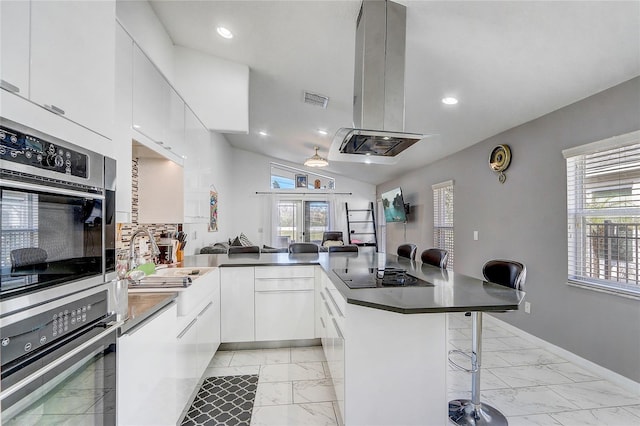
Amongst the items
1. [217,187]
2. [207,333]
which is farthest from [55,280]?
[217,187]

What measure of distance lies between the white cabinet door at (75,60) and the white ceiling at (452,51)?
1.64 meters

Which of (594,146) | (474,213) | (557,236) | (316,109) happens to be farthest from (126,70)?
(474,213)

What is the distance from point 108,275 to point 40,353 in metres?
0.34

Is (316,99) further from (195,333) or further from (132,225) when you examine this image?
(195,333)

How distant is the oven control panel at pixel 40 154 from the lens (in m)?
0.75

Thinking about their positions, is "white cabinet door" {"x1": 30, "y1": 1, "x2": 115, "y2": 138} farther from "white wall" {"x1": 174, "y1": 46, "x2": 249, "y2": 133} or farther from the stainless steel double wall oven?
"white wall" {"x1": 174, "y1": 46, "x2": 249, "y2": 133}

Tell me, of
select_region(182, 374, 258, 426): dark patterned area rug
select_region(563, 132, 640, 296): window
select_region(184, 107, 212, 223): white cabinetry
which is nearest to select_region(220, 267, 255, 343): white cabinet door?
select_region(182, 374, 258, 426): dark patterned area rug

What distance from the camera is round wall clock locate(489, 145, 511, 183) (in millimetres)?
3596

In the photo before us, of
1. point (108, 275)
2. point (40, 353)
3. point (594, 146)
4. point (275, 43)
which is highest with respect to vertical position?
point (275, 43)

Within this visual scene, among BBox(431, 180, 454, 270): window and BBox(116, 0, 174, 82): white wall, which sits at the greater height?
BBox(116, 0, 174, 82): white wall

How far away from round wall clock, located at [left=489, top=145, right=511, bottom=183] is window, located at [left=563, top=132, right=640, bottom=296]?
0.74m

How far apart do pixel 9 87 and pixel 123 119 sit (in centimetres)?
108

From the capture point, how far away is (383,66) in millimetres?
2279

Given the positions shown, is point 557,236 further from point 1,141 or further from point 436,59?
point 1,141
